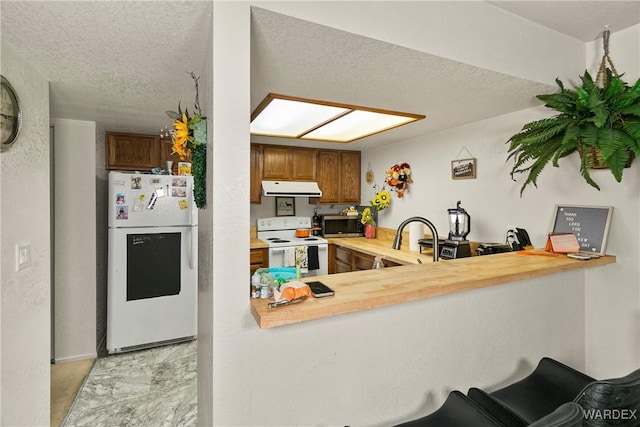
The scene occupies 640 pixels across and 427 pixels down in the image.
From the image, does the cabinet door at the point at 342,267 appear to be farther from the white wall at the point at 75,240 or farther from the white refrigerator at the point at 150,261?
the white wall at the point at 75,240

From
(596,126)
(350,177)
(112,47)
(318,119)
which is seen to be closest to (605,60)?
(596,126)

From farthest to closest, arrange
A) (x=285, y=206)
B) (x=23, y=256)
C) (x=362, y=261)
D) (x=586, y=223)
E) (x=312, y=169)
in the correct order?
(x=285, y=206), (x=312, y=169), (x=362, y=261), (x=586, y=223), (x=23, y=256)

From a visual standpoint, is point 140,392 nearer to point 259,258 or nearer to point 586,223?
point 259,258

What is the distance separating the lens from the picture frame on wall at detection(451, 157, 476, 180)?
2746mm

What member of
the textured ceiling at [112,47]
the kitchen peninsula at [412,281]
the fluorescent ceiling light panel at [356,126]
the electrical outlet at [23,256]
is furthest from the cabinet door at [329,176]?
the electrical outlet at [23,256]

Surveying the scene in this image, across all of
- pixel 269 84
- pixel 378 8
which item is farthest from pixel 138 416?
pixel 378 8

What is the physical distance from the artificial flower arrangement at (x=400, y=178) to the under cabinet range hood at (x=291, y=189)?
3.04 ft

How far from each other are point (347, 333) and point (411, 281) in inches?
15.1

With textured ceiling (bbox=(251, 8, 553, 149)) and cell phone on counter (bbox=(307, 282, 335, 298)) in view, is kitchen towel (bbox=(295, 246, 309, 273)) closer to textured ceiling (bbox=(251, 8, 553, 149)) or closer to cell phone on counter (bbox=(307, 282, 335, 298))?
textured ceiling (bbox=(251, 8, 553, 149))

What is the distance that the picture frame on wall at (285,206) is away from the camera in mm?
4164

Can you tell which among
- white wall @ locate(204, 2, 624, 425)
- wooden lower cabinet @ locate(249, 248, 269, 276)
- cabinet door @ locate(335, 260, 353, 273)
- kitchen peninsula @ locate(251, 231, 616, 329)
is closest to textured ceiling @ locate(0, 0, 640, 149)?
white wall @ locate(204, 2, 624, 425)

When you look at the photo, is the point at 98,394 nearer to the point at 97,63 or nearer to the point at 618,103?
the point at 97,63

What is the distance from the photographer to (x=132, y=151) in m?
3.04

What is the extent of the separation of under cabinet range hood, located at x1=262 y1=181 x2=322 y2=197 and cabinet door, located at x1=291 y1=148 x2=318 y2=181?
3.4 inches
